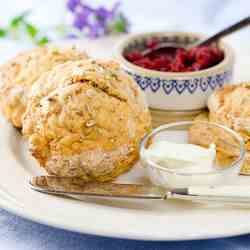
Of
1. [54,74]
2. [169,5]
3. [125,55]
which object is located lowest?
[169,5]

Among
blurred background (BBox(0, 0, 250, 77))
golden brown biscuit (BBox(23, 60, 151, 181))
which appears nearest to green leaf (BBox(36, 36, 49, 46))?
blurred background (BBox(0, 0, 250, 77))

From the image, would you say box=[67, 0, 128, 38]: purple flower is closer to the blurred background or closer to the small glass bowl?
the blurred background

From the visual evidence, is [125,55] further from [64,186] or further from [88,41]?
[64,186]

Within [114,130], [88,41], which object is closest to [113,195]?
[114,130]

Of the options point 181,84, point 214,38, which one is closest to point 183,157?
point 181,84

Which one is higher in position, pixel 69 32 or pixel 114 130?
pixel 114 130

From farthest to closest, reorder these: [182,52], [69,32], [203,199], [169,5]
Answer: [169,5] < [69,32] < [182,52] < [203,199]
